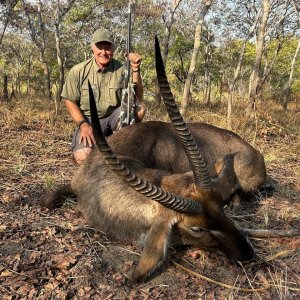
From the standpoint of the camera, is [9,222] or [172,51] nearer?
[9,222]

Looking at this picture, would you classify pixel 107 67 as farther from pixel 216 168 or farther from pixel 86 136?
pixel 216 168

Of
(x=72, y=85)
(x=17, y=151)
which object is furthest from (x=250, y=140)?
(x=17, y=151)

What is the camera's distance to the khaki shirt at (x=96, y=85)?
Answer: 538 centimetres

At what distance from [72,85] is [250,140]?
3.71 metres

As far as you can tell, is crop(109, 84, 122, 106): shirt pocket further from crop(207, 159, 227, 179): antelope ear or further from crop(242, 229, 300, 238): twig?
crop(242, 229, 300, 238): twig

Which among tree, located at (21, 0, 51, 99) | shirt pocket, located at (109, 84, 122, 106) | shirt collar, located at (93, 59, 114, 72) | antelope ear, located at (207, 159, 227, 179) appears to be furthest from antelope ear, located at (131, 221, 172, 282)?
tree, located at (21, 0, 51, 99)

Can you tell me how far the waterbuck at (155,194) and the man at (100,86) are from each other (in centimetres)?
119

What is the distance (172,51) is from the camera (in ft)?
87.4

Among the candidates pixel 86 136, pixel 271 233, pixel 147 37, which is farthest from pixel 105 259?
pixel 147 37

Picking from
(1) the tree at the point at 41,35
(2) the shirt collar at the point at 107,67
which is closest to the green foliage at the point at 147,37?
(1) the tree at the point at 41,35

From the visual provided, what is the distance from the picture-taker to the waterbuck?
245 centimetres

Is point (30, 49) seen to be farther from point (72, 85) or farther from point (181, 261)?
point (181, 261)

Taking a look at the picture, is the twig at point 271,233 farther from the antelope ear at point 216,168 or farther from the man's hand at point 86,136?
the man's hand at point 86,136

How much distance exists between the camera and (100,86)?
18.2ft
